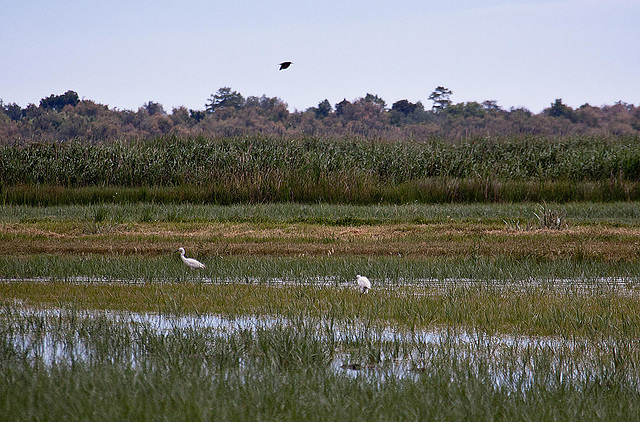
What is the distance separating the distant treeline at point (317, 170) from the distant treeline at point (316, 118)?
35.7m

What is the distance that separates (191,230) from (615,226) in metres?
9.98

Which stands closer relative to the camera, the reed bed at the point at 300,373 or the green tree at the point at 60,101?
the reed bed at the point at 300,373

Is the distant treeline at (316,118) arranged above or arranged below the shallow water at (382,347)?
above

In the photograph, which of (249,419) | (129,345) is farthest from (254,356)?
(249,419)

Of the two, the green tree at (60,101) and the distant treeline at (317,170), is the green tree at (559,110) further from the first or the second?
the green tree at (60,101)

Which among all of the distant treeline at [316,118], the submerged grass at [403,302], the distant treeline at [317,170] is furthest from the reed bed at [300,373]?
the distant treeline at [316,118]

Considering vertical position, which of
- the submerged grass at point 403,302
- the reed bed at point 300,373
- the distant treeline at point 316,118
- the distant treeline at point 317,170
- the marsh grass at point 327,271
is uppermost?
the distant treeline at point 316,118

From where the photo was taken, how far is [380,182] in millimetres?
24547

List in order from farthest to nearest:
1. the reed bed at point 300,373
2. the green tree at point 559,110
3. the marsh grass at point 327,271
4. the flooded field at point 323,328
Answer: the green tree at point 559,110, the marsh grass at point 327,271, the flooded field at point 323,328, the reed bed at point 300,373

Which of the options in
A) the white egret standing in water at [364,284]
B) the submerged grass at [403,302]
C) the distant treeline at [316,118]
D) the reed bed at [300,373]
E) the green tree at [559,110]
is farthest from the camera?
the green tree at [559,110]

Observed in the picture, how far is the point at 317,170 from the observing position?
79.8 ft

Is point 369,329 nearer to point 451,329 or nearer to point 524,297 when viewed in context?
point 451,329

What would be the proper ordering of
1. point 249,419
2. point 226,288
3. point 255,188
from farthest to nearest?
point 255,188 < point 226,288 < point 249,419

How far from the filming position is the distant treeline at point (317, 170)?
22453mm
